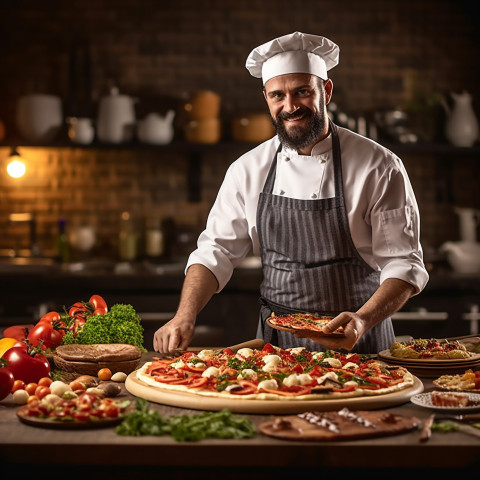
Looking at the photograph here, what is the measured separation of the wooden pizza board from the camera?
5.21ft

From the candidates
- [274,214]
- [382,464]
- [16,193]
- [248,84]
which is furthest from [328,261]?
[16,193]

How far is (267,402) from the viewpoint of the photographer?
1.82 m

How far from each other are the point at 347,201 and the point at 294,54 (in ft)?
1.93

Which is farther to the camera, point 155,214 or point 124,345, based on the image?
point 155,214

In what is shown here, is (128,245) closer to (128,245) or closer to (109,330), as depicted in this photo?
(128,245)

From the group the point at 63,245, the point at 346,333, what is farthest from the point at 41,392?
the point at 63,245

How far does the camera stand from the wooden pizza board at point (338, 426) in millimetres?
1589

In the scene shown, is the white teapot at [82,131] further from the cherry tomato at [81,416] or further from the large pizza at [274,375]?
the cherry tomato at [81,416]

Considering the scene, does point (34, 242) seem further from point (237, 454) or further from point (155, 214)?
point (237, 454)

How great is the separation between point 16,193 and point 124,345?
139 inches

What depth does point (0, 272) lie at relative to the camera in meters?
4.76

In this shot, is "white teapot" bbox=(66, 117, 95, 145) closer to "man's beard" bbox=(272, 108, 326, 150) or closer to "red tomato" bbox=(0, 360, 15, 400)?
"man's beard" bbox=(272, 108, 326, 150)

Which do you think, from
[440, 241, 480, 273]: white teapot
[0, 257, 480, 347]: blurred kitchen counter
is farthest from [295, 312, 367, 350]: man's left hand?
[440, 241, 480, 273]: white teapot
